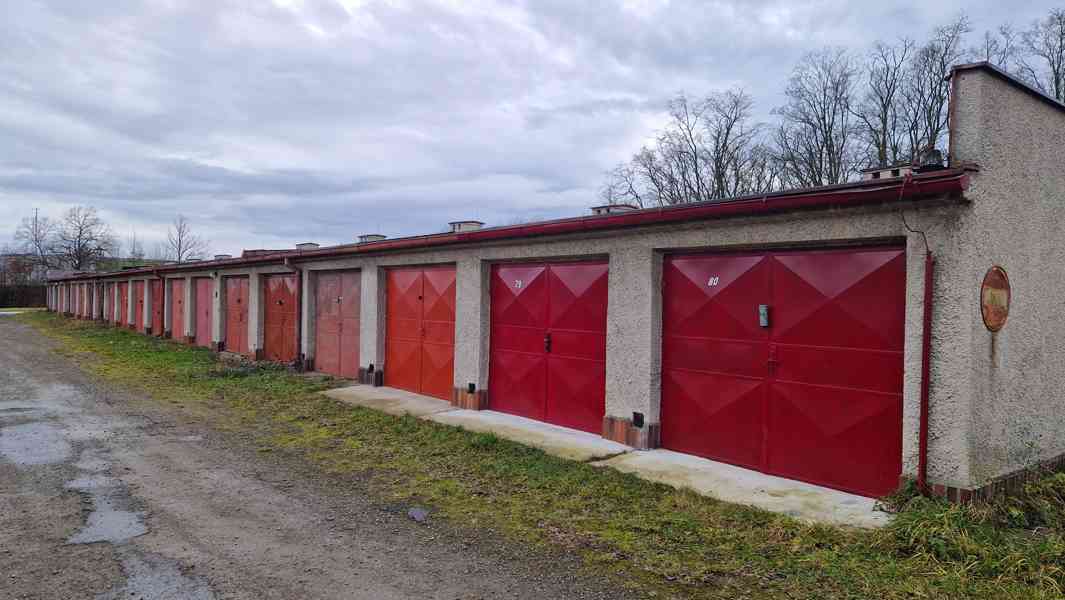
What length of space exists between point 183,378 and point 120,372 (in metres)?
2.23

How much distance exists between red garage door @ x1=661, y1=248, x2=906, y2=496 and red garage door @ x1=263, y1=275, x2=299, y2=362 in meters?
11.1

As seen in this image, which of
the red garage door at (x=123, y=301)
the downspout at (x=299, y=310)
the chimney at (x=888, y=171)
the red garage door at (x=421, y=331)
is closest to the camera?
the chimney at (x=888, y=171)

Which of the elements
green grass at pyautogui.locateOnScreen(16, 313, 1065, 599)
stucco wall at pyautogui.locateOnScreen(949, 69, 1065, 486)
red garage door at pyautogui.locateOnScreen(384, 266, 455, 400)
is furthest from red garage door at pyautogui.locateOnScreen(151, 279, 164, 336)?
stucco wall at pyautogui.locateOnScreen(949, 69, 1065, 486)

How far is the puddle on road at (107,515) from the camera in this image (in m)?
5.24

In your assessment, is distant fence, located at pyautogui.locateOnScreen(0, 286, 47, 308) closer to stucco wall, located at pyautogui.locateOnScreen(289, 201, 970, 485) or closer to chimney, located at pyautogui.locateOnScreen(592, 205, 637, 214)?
stucco wall, located at pyautogui.locateOnScreen(289, 201, 970, 485)

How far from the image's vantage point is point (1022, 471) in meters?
6.05

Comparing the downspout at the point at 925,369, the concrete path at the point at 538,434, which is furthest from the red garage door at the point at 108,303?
the downspout at the point at 925,369

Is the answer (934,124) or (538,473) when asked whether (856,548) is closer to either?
(538,473)

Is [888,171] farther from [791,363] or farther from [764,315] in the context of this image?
[791,363]

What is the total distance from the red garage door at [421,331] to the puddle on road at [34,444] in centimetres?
541

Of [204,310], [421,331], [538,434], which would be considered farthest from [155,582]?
[204,310]

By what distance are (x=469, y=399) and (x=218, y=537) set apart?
5.83 metres

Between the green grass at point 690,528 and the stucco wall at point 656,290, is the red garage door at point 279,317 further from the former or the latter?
the green grass at point 690,528

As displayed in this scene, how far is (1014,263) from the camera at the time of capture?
19.8 feet
